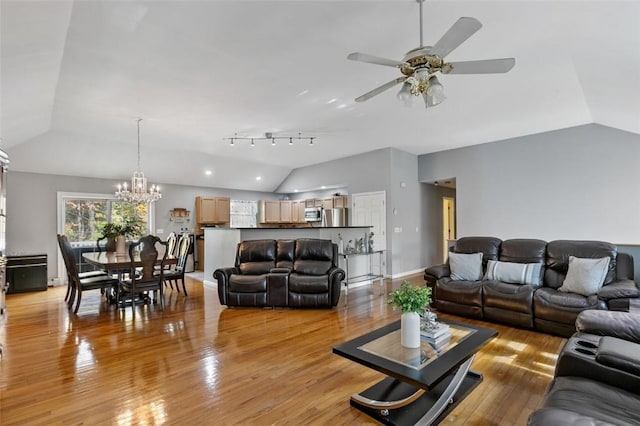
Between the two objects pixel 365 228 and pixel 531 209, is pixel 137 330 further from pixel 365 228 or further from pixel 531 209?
pixel 531 209

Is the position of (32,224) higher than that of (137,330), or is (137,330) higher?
(32,224)

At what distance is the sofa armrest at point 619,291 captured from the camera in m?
3.17

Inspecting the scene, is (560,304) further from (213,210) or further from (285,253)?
(213,210)

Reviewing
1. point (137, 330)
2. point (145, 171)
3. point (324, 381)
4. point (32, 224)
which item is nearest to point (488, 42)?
point (324, 381)

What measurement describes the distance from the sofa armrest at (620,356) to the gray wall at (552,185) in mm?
4925

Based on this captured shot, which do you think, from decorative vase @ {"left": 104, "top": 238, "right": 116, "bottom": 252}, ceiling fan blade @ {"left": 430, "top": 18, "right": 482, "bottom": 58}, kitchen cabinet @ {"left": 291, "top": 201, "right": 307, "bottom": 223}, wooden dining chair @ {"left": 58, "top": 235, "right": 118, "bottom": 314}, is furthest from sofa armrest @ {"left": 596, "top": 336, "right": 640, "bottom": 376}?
kitchen cabinet @ {"left": 291, "top": 201, "right": 307, "bottom": 223}

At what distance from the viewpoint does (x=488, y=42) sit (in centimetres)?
321

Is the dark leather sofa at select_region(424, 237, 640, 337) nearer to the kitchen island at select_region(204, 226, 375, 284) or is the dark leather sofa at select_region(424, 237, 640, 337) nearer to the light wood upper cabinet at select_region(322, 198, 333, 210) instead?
the kitchen island at select_region(204, 226, 375, 284)

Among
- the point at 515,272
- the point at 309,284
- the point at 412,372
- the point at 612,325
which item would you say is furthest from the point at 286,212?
the point at 612,325

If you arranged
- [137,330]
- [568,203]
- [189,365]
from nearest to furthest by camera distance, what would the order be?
[189,365]
[137,330]
[568,203]

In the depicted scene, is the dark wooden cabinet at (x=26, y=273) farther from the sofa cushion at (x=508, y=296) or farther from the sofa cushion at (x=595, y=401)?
the sofa cushion at (x=595, y=401)

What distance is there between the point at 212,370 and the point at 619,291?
4.09 m

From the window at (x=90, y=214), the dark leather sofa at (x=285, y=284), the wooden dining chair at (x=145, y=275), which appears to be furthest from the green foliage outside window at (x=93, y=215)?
the dark leather sofa at (x=285, y=284)

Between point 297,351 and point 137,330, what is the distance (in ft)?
6.92
